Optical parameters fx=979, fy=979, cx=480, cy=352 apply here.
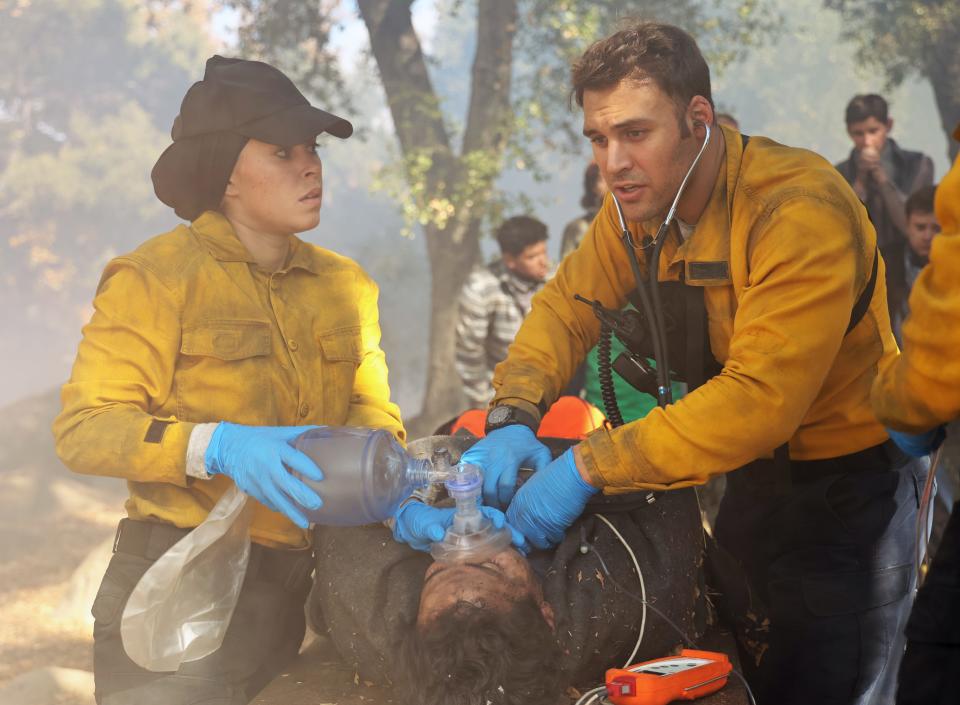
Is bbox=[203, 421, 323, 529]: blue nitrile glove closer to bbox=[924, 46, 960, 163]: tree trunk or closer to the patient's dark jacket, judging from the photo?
the patient's dark jacket

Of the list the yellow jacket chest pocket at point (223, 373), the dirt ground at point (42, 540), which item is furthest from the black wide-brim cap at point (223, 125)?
the dirt ground at point (42, 540)

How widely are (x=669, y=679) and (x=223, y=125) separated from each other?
2.09 metres

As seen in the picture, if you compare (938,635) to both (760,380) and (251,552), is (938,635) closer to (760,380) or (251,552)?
(760,380)

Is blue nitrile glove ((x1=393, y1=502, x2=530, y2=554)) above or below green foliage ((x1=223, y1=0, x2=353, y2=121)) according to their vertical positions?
below

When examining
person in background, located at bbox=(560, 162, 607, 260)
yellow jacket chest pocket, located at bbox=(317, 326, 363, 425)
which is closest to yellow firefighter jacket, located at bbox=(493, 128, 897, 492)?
yellow jacket chest pocket, located at bbox=(317, 326, 363, 425)

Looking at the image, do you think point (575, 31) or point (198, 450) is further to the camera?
point (575, 31)

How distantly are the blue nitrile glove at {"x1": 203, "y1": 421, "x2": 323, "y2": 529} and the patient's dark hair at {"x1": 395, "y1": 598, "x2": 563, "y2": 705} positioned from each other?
488 mm

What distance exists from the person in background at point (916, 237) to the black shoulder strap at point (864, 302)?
3.52 meters

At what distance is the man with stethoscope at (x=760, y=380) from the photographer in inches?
102

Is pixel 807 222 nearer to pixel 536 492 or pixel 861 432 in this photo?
pixel 861 432

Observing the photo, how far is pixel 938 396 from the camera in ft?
6.35

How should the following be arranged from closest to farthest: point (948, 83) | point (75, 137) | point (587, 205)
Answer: point (587, 205) → point (948, 83) → point (75, 137)

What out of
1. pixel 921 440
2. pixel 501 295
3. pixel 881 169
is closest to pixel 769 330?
pixel 921 440

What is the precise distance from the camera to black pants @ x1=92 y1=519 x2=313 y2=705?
295 cm
